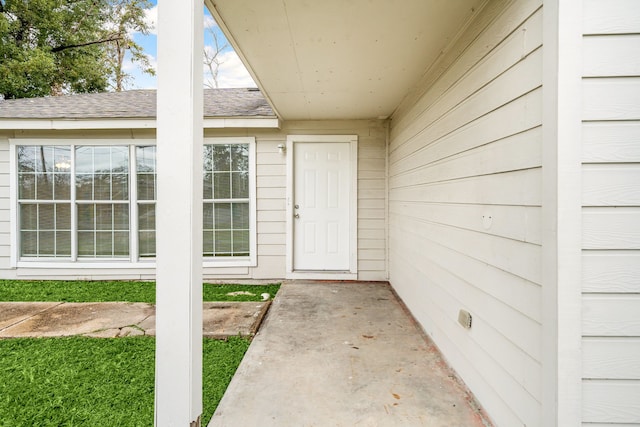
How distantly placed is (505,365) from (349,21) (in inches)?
87.7

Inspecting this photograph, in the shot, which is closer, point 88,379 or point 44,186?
point 88,379

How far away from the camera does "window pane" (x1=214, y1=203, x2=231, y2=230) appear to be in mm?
4723

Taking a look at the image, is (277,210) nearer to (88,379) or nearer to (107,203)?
(107,203)

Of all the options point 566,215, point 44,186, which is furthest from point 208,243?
point 566,215

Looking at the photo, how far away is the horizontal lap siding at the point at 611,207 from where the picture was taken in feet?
3.92

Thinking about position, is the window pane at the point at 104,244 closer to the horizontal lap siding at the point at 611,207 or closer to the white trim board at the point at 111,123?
the white trim board at the point at 111,123

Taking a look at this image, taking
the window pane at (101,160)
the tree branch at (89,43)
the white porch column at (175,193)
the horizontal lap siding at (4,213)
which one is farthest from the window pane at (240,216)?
the tree branch at (89,43)

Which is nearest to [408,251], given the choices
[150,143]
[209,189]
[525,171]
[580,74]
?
[525,171]

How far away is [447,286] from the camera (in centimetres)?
238

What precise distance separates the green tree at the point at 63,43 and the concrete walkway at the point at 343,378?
1268 cm

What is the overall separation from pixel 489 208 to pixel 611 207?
59cm

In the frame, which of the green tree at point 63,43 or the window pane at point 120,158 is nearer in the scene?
the window pane at point 120,158

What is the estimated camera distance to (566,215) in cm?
120

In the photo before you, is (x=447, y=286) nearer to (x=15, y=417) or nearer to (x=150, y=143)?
(x=15, y=417)
